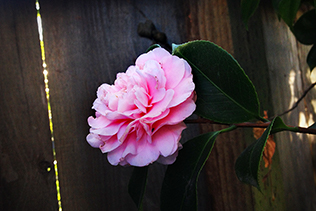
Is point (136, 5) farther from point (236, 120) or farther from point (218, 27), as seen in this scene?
point (236, 120)

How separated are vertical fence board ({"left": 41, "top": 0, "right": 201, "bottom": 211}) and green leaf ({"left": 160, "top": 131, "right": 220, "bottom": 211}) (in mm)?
399

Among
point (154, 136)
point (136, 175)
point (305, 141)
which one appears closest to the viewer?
point (154, 136)

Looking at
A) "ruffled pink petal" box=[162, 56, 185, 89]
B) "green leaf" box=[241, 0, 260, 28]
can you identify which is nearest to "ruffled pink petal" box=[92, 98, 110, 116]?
"ruffled pink petal" box=[162, 56, 185, 89]

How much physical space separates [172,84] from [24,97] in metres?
0.64

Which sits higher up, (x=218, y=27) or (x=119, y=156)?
(x=218, y=27)

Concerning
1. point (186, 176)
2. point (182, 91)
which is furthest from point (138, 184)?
point (182, 91)

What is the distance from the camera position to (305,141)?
95 cm

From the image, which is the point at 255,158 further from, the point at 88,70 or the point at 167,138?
the point at 88,70

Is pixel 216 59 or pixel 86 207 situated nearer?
pixel 216 59

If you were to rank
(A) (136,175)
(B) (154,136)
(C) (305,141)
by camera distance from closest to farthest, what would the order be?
(B) (154,136)
(A) (136,175)
(C) (305,141)

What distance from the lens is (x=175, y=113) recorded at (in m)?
0.34

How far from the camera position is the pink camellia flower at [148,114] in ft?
1.08

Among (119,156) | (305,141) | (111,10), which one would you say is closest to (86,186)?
(119,156)

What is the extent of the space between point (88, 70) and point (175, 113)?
57 cm
